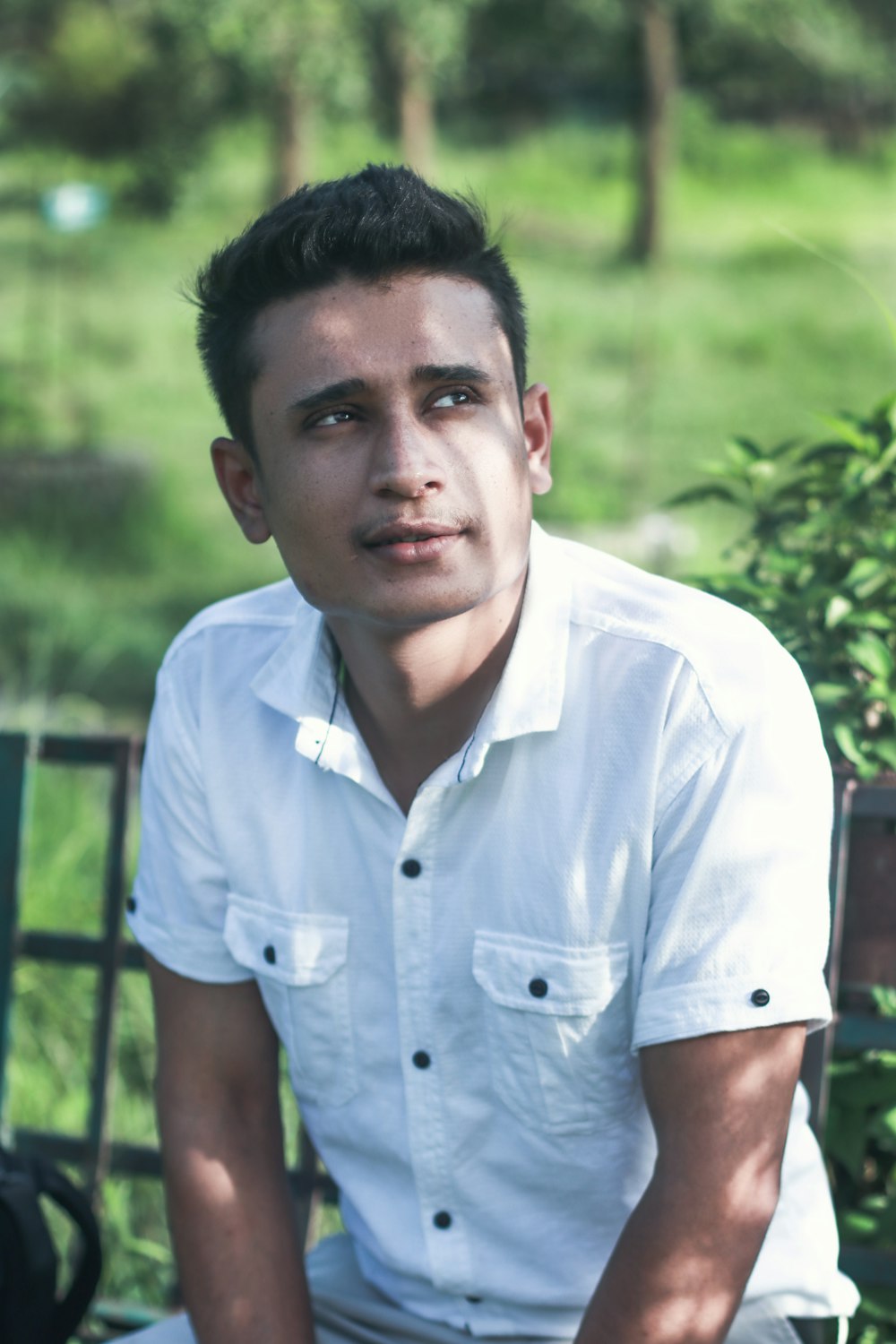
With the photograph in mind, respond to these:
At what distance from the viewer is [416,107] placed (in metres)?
7.95

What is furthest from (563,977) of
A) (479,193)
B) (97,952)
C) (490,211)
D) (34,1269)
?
(479,193)

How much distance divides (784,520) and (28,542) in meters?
5.93

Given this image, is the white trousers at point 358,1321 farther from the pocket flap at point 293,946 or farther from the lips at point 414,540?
the lips at point 414,540

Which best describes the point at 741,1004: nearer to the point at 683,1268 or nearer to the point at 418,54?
the point at 683,1268

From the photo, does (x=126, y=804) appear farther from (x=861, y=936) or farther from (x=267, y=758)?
(x=861, y=936)

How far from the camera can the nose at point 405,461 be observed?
169cm

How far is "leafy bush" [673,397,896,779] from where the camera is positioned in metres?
2.01

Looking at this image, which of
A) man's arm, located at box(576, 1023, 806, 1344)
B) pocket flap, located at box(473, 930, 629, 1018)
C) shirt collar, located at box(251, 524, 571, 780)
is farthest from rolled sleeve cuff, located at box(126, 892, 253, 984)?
man's arm, located at box(576, 1023, 806, 1344)

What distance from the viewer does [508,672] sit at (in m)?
1.77

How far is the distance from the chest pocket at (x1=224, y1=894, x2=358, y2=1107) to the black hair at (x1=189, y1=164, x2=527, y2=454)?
62 centimetres

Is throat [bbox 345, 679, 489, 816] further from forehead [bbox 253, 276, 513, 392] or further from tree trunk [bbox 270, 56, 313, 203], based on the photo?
tree trunk [bbox 270, 56, 313, 203]

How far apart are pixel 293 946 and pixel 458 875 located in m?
0.25

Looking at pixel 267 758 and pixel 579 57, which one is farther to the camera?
pixel 579 57

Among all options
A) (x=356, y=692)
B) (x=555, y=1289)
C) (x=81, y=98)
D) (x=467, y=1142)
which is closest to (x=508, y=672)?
(x=356, y=692)
